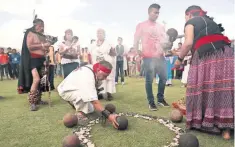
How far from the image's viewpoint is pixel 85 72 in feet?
16.4

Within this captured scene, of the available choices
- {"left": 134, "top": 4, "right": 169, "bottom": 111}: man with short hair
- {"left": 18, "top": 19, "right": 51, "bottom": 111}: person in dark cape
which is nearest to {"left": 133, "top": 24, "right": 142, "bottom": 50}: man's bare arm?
{"left": 134, "top": 4, "right": 169, "bottom": 111}: man with short hair

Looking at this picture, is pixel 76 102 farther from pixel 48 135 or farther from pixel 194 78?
pixel 194 78

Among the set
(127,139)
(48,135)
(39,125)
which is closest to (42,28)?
(39,125)

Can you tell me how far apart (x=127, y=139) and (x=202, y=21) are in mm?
2322

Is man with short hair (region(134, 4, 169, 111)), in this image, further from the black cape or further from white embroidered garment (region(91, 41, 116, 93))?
the black cape

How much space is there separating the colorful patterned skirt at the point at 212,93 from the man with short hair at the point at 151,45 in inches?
75.9

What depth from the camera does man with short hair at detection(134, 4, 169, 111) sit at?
6109mm

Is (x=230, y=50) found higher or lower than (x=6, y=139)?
higher

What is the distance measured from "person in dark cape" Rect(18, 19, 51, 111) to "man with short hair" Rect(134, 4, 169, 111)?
261cm

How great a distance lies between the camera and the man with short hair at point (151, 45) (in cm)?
611

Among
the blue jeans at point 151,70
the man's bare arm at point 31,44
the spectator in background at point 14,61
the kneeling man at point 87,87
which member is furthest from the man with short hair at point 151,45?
the spectator in background at point 14,61

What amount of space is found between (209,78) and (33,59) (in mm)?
4630

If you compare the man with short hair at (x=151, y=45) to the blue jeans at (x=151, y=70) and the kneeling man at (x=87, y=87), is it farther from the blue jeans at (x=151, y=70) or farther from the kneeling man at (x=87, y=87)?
the kneeling man at (x=87, y=87)

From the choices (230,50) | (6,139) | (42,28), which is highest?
(42,28)
